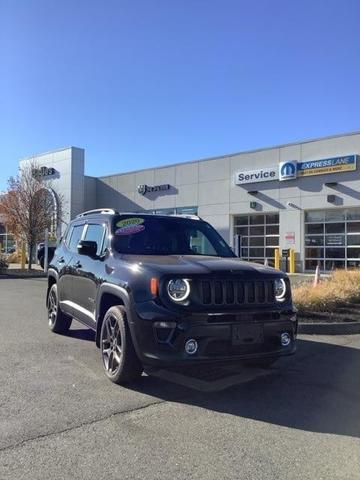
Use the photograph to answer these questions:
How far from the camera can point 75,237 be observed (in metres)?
8.28

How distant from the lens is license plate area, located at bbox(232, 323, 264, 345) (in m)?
5.41

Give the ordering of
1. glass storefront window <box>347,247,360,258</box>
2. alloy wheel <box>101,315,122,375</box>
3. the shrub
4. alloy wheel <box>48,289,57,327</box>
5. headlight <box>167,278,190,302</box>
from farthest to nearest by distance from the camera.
A: glass storefront window <box>347,247,360,258</box>
the shrub
alloy wheel <box>48,289,57,327</box>
alloy wheel <box>101,315,122,375</box>
headlight <box>167,278,190,302</box>

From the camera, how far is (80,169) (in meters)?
35.5

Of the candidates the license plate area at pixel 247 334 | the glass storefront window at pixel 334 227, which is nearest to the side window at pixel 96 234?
the license plate area at pixel 247 334

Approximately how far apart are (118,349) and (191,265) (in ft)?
4.03

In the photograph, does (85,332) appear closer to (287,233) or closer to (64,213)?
(287,233)

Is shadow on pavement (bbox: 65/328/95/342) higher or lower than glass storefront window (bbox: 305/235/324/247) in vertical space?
lower

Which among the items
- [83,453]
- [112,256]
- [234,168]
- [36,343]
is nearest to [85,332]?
[36,343]

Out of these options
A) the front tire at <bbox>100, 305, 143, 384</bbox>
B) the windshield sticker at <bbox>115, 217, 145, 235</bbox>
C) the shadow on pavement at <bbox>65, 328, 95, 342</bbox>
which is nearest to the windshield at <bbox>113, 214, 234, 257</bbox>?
the windshield sticker at <bbox>115, 217, 145, 235</bbox>

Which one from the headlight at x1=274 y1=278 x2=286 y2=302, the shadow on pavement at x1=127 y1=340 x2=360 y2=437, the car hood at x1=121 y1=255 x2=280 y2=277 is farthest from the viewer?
the headlight at x1=274 y1=278 x2=286 y2=302

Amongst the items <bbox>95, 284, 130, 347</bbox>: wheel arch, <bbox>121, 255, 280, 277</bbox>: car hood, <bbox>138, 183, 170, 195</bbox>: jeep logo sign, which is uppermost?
<bbox>138, 183, 170, 195</bbox>: jeep logo sign

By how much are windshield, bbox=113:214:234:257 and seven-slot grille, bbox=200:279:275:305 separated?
1.33 m

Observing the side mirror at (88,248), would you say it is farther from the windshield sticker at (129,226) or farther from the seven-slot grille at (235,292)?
the seven-slot grille at (235,292)

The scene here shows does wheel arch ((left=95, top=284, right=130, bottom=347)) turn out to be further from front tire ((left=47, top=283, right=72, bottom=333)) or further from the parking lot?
front tire ((left=47, top=283, right=72, bottom=333))
